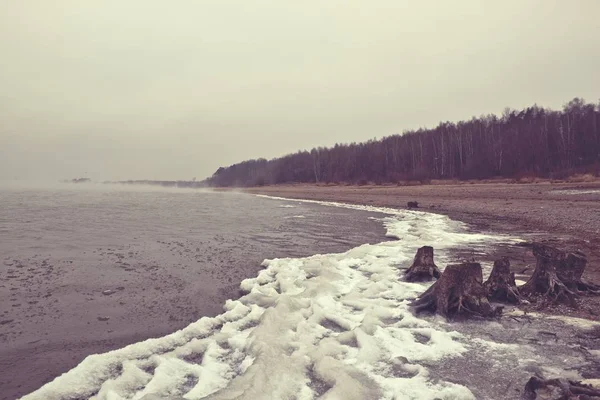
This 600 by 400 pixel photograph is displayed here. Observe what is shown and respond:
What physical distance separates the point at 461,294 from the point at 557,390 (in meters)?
2.78

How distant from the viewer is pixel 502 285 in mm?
6699

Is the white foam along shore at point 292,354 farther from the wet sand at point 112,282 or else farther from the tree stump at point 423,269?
the wet sand at point 112,282

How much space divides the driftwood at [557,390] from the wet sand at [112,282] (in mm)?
5249

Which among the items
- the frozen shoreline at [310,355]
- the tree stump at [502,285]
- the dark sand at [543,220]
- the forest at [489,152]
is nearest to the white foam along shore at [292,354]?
the frozen shoreline at [310,355]

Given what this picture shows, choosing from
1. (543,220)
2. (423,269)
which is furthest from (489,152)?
(423,269)

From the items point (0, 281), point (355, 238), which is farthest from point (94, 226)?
point (355, 238)

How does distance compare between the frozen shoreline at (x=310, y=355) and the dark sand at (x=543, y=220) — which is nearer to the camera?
the frozen shoreline at (x=310, y=355)

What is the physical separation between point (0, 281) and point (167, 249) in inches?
208

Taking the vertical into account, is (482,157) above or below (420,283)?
above

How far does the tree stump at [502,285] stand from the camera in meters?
6.62

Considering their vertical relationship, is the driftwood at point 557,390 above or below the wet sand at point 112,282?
above

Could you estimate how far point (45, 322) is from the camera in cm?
655

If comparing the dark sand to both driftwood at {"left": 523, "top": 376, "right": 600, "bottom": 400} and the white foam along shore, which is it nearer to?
the white foam along shore

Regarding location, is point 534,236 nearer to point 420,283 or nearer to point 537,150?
point 420,283
